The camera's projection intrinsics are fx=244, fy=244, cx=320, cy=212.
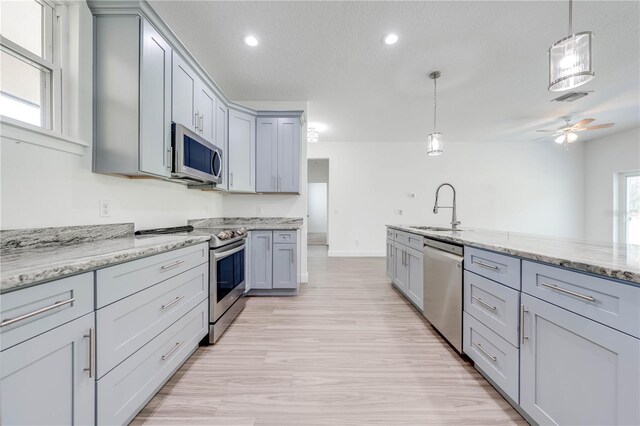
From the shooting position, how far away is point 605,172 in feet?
18.6

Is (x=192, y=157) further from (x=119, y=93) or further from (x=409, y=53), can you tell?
(x=409, y=53)

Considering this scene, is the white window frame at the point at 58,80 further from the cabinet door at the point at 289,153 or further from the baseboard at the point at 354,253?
the baseboard at the point at 354,253

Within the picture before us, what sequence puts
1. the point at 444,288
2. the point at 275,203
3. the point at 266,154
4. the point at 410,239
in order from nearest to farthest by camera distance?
1. the point at 444,288
2. the point at 410,239
3. the point at 266,154
4. the point at 275,203

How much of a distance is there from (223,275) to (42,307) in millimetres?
1416

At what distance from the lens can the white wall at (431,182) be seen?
6051 millimetres

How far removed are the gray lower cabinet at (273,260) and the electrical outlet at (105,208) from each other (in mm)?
1517

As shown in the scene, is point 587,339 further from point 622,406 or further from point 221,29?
point 221,29

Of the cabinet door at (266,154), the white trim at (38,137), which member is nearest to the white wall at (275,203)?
the cabinet door at (266,154)

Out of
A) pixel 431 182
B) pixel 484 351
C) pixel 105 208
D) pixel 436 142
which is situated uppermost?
pixel 436 142

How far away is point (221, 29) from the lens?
7.40 ft

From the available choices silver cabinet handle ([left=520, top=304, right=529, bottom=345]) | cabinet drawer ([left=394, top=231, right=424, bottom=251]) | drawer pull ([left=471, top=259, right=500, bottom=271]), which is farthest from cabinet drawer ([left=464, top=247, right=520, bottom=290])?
cabinet drawer ([left=394, top=231, right=424, bottom=251])

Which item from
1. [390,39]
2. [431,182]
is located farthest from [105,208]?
[431,182]

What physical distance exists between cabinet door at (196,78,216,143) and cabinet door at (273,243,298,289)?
4.97 feet

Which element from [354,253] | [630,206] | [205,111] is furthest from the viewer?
[354,253]
